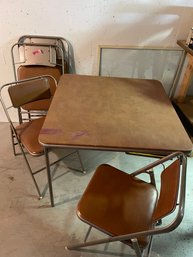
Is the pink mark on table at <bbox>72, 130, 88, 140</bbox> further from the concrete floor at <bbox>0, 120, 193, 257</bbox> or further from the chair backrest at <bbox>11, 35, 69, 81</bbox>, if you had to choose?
the chair backrest at <bbox>11, 35, 69, 81</bbox>

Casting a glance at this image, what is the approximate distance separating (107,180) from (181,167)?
471mm

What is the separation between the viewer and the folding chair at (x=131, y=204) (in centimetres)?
87

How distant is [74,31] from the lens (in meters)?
1.90

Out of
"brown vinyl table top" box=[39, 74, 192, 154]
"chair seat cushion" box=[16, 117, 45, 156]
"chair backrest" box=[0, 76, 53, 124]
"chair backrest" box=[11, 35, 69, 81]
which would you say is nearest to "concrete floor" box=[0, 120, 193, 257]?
"chair seat cushion" box=[16, 117, 45, 156]

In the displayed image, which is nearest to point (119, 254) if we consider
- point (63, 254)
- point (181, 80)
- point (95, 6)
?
point (63, 254)

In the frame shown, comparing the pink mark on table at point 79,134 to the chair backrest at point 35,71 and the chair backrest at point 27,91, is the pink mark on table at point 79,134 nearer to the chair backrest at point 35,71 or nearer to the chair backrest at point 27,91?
the chair backrest at point 27,91

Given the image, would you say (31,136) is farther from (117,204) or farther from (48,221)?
(117,204)

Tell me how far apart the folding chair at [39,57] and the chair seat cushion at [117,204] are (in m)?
1.00

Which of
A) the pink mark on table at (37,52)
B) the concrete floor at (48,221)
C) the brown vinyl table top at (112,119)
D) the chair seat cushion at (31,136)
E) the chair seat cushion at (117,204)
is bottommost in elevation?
the concrete floor at (48,221)

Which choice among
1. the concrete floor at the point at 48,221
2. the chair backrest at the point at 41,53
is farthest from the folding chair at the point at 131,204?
the chair backrest at the point at 41,53

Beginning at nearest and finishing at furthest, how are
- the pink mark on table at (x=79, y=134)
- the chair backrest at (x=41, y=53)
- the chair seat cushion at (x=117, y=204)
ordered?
the chair seat cushion at (x=117, y=204)
the pink mark on table at (x=79, y=134)
the chair backrest at (x=41, y=53)

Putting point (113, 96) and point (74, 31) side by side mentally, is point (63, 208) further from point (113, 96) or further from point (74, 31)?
point (74, 31)

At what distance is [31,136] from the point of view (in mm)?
1570

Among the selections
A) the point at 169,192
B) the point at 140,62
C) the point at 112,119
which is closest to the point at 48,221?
the point at 112,119
